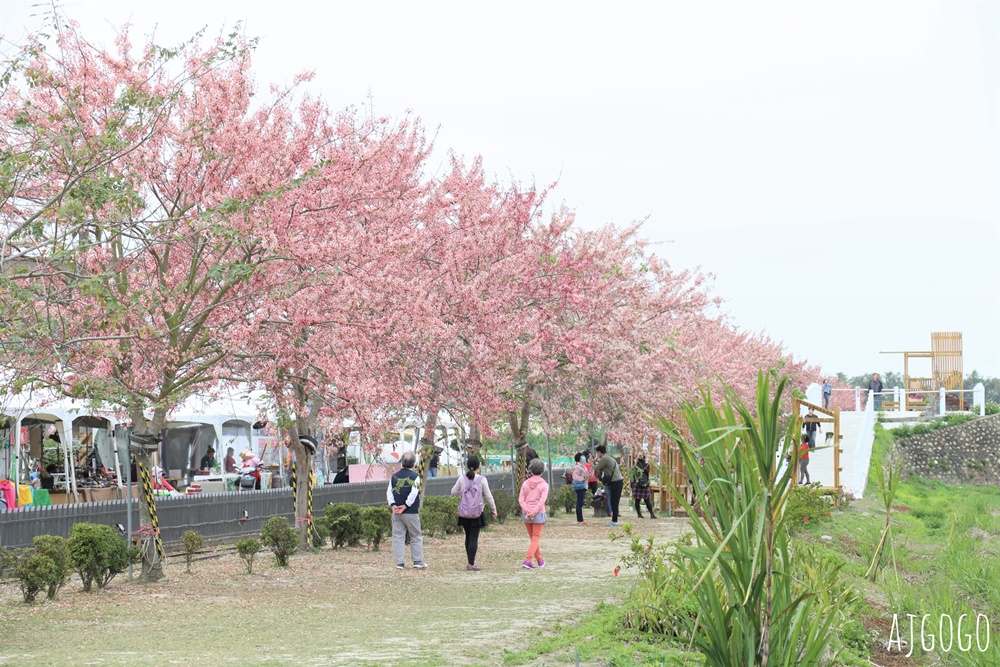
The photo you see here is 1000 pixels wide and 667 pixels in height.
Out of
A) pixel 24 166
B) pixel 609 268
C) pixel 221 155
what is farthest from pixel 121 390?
pixel 609 268

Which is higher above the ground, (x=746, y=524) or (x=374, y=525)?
(x=746, y=524)

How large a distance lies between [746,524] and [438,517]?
57.3 ft

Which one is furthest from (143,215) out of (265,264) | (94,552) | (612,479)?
(612,479)

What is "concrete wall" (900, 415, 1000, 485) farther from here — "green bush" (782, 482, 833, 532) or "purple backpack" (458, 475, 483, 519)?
"purple backpack" (458, 475, 483, 519)

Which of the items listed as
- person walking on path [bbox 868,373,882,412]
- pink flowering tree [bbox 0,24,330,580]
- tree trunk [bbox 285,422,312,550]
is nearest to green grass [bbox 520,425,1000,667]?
pink flowering tree [bbox 0,24,330,580]

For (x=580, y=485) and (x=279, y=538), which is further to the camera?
(x=580, y=485)

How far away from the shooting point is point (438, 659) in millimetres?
8945

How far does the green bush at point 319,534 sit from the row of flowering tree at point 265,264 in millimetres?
788

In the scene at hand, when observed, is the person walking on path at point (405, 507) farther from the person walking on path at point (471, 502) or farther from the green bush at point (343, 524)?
the green bush at point (343, 524)

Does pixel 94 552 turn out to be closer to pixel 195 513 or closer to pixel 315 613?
pixel 315 613

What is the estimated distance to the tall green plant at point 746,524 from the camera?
209 inches

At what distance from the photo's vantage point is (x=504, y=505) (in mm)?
27016

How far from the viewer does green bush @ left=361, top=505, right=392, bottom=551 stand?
19.4 metres

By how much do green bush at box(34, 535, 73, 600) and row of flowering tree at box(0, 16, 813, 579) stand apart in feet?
5.43
